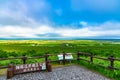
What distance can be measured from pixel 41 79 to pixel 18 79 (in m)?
1.24

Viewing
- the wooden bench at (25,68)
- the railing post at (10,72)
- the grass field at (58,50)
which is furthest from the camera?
the grass field at (58,50)

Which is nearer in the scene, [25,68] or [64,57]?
[25,68]

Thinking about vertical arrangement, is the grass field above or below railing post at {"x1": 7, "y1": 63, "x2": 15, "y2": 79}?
below

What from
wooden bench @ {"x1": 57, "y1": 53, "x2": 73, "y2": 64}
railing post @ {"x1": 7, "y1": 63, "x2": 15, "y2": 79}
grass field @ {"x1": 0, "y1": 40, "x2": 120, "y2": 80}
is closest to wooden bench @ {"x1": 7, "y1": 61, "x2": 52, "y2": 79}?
railing post @ {"x1": 7, "y1": 63, "x2": 15, "y2": 79}

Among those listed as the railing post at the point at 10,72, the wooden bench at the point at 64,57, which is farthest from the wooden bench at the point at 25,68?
the wooden bench at the point at 64,57

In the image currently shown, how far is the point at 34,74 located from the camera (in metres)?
8.42

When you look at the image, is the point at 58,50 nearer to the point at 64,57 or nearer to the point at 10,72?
the point at 64,57

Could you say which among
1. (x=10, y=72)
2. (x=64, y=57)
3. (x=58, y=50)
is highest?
(x=64, y=57)

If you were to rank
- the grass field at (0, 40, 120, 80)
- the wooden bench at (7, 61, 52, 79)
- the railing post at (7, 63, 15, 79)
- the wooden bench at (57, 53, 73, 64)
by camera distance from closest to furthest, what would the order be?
the railing post at (7, 63, 15, 79)
the wooden bench at (7, 61, 52, 79)
the wooden bench at (57, 53, 73, 64)
the grass field at (0, 40, 120, 80)

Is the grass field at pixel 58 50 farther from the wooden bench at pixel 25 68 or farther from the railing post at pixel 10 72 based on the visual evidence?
the railing post at pixel 10 72

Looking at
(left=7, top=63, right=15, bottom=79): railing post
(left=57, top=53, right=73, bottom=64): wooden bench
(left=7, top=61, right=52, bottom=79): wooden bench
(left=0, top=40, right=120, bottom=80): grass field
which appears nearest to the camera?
(left=7, top=63, right=15, bottom=79): railing post

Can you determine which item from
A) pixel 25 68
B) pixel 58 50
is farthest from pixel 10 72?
pixel 58 50

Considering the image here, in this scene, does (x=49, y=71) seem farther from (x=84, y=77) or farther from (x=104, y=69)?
(x=104, y=69)

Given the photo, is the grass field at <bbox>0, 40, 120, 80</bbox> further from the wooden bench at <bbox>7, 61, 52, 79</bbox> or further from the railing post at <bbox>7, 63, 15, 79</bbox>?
the railing post at <bbox>7, 63, 15, 79</bbox>
